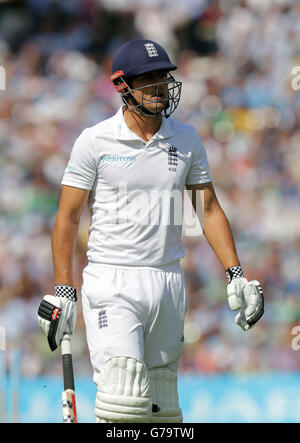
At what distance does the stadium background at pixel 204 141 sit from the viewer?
6668 millimetres

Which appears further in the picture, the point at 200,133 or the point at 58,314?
the point at 200,133

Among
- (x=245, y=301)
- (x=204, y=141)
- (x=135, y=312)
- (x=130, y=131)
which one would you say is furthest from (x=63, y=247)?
(x=204, y=141)

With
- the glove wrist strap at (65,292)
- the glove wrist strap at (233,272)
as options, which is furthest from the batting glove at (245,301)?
the glove wrist strap at (65,292)

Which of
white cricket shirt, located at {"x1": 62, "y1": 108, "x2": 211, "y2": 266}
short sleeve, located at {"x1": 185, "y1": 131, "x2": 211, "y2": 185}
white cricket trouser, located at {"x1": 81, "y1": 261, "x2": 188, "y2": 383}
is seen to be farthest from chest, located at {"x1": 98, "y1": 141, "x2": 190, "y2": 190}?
white cricket trouser, located at {"x1": 81, "y1": 261, "x2": 188, "y2": 383}

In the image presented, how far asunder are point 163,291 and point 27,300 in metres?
3.56

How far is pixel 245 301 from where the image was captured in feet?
11.7

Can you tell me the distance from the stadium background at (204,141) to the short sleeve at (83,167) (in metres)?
3.09

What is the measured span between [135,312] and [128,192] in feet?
1.68

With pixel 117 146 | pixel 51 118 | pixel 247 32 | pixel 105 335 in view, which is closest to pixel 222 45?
pixel 247 32

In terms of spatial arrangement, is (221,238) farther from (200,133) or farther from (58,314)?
(200,133)

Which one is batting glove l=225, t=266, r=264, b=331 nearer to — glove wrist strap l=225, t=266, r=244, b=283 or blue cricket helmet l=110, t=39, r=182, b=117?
glove wrist strap l=225, t=266, r=244, b=283

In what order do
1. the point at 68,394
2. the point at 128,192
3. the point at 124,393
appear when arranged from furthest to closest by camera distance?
the point at 128,192 → the point at 68,394 → the point at 124,393

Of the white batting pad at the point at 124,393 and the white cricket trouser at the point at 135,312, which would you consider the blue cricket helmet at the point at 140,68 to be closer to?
the white cricket trouser at the point at 135,312
